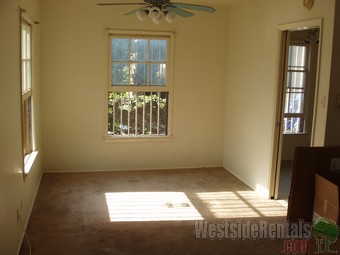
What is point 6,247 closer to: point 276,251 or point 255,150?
point 276,251

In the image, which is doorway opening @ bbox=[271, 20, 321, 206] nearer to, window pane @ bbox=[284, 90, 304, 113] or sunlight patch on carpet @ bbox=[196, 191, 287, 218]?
window pane @ bbox=[284, 90, 304, 113]

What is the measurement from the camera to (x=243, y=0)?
217 inches

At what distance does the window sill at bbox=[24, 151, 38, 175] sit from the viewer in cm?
415

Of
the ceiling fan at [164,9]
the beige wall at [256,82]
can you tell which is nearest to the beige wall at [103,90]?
the beige wall at [256,82]

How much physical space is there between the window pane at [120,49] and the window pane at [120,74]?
10 cm

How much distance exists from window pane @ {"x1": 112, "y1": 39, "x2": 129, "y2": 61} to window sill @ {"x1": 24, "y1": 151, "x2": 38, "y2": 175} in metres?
1.85

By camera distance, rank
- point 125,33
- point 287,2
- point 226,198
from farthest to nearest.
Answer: point 125,33 < point 226,198 < point 287,2

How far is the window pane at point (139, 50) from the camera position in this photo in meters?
5.85

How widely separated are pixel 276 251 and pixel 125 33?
369cm

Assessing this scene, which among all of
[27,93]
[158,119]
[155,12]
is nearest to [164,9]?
[155,12]

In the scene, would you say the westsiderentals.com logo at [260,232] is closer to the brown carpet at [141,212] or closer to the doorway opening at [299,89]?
the brown carpet at [141,212]

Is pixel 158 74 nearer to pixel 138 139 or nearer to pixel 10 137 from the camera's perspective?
pixel 138 139

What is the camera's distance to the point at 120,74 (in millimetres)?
5883

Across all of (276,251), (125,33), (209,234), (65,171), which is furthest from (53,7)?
(276,251)
